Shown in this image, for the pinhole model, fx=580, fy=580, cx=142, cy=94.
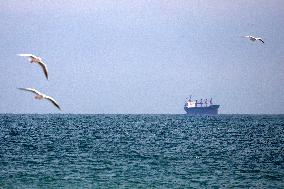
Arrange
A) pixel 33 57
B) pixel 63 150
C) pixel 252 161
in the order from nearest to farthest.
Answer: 1. pixel 33 57
2. pixel 252 161
3. pixel 63 150

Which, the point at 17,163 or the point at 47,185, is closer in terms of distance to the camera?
the point at 47,185

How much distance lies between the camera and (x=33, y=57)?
24578 millimetres

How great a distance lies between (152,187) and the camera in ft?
127

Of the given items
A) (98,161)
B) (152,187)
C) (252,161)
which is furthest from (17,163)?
(252,161)

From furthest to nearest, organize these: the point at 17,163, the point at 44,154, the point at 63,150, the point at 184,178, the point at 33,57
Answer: the point at 63,150 → the point at 44,154 → the point at 17,163 → the point at 184,178 → the point at 33,57

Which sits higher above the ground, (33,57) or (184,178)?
(33,57)

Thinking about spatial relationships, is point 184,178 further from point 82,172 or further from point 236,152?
point 236,152

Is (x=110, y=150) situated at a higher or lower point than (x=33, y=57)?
lower

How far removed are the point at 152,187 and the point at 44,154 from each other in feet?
87.9

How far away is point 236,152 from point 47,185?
35.3 meters

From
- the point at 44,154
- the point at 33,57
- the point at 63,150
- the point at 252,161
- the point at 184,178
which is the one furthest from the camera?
the point at 63,150

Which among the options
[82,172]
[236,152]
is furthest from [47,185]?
[236,152]

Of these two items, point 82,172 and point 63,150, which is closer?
point 82,172

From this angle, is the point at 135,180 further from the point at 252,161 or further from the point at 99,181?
the point at 252,161
